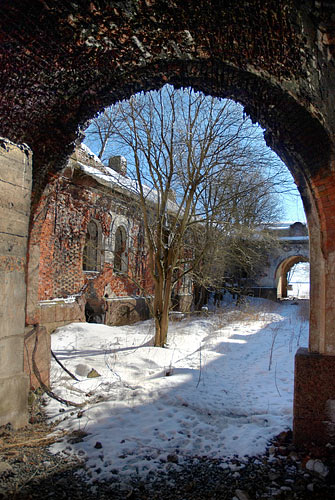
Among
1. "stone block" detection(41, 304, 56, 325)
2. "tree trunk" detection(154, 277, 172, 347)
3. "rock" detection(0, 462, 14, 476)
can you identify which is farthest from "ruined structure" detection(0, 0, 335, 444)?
"stone block" detection(41, 304, 56, 325)

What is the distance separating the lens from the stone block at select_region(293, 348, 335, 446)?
3.46 metres

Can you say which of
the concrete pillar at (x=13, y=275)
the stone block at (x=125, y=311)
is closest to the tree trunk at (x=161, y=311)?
the stone block at (x=125, y=311)

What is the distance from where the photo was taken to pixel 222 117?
28.3ft

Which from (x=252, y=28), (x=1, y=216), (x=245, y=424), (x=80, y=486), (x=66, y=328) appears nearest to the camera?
Result: (x=80, y=486)

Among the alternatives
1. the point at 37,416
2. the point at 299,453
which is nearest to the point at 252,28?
the point at 299,453

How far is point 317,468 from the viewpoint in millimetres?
3127

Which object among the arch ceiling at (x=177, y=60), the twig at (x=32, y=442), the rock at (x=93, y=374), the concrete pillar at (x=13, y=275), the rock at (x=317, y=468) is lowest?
the rock at (x=93, y=374)

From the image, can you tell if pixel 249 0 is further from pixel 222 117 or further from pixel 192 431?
pixel 222 117

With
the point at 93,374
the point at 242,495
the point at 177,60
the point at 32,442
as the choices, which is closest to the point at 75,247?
the point at 93,374

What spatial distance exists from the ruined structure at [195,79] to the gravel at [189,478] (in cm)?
37

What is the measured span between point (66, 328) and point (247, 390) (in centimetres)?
599

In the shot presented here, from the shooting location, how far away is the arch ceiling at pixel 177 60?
304 centimetres

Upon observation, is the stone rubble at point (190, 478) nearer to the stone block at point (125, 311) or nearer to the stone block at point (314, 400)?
the stone block at point (314, 400)

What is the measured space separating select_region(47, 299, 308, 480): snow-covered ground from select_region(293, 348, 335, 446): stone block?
42 centimetres
